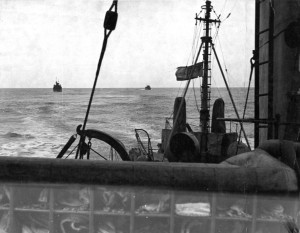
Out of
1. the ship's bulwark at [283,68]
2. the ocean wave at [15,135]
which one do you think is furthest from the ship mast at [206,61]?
the ocean wave at [15,135]

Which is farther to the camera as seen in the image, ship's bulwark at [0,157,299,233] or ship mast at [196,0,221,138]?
ship mast at [196,0,221,138]

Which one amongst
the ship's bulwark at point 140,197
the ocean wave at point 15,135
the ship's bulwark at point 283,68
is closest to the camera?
the ship's bulwark at point 140,197

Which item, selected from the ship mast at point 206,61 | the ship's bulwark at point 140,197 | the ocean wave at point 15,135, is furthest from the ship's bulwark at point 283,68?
the ocean wave at point 15,135

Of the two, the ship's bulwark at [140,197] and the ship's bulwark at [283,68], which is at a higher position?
the ship's bulwark at [283,68]

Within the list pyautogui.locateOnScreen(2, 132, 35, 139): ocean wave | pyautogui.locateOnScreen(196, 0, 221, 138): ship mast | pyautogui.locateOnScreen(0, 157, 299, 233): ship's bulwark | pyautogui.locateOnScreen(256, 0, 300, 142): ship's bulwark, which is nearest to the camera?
pyautogui.locateOnScreen(0, 157, 299, 233): ship's bulwark

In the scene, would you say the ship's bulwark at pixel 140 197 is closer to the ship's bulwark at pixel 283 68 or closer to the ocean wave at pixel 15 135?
the ship's bulwark at pixel 283 68

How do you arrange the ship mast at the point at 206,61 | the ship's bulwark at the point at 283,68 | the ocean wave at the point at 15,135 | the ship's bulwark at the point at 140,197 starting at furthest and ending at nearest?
the ocean wave at the point at 15,135
the ship mast at the point at 206,61
the ship's bulwark at the point at 283,68
the ship's bulwark at the point at 140,197

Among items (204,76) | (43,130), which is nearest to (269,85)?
(204,76)

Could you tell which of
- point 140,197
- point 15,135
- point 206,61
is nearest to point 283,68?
point 140,197

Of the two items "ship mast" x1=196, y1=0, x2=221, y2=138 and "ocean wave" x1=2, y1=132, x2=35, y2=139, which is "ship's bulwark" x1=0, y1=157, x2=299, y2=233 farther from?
"ocean wave" x1=2, y1=132, x2=35, y2=139

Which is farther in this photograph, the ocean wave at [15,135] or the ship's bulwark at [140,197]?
the ocean wave at [15,135]

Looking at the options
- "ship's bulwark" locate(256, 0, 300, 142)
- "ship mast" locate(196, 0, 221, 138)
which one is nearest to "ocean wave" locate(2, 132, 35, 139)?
"ship mast" locate(196, 0, 221, 138)

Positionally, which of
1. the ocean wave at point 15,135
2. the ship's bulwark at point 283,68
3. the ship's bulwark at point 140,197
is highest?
the ship's bulwark at point 283,68

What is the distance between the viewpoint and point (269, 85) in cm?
708
